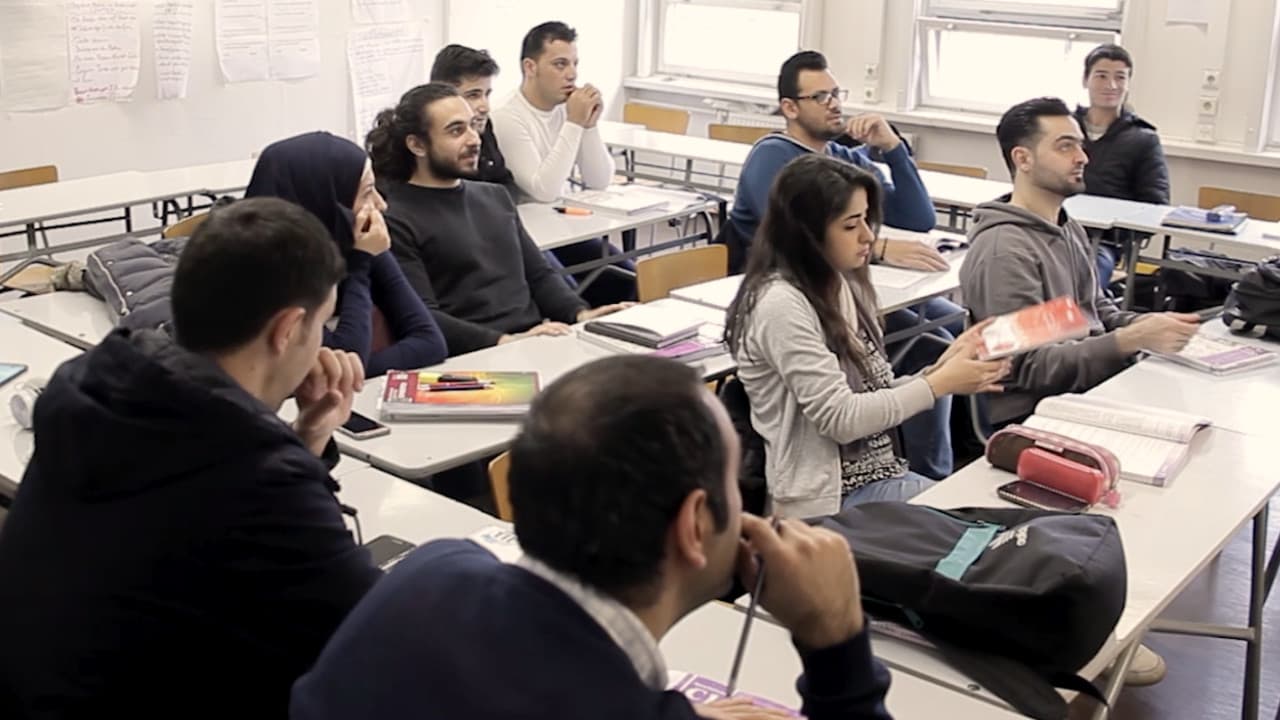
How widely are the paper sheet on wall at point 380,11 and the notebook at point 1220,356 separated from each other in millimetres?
4908

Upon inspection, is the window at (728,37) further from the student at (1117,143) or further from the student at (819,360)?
the student at (819,360)

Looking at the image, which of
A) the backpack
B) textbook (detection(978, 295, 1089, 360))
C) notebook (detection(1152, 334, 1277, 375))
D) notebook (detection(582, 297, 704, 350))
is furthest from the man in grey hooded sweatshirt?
notebook (detection(582, 297, 704, 350))

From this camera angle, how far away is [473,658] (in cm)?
107

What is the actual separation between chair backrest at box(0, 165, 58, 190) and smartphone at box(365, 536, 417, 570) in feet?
12.4

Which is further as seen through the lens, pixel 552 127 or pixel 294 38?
pixel 294 38

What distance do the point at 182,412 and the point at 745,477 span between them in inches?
62.6

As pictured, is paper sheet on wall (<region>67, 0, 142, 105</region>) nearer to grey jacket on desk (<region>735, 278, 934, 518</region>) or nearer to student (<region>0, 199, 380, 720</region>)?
grey jacket on desk (<region>735, 278, 934, 518</region>)

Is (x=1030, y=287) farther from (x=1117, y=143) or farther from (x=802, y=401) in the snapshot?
(x=1117, y=143)

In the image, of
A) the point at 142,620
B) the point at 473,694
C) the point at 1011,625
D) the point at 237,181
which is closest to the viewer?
the point at 473,694

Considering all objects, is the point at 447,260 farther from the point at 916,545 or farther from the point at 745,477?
the point at 916,545

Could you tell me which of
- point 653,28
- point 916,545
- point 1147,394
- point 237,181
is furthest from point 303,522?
point 653,28

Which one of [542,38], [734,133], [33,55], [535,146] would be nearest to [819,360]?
[535,146]

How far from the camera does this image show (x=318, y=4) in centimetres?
677

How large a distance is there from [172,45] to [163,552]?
531cm
